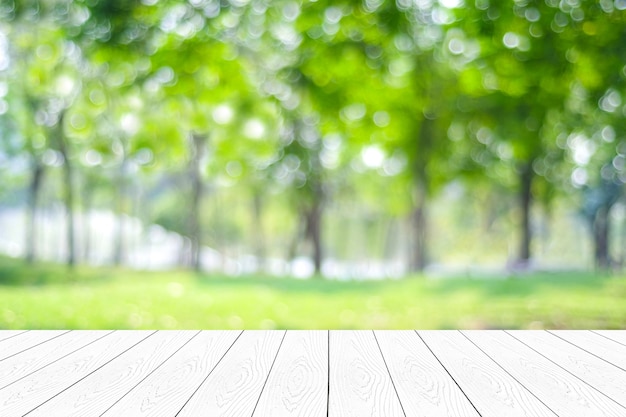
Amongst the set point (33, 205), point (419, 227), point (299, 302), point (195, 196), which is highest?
point (195, 196)

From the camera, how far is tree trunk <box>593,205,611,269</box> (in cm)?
516

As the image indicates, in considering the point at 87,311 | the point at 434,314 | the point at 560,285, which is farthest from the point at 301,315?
the point at 560,285

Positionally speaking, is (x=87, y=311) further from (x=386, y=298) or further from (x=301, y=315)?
Result: (x=386, y=298)

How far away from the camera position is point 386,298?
16.6 ft

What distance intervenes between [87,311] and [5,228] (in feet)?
Result: 4.26
